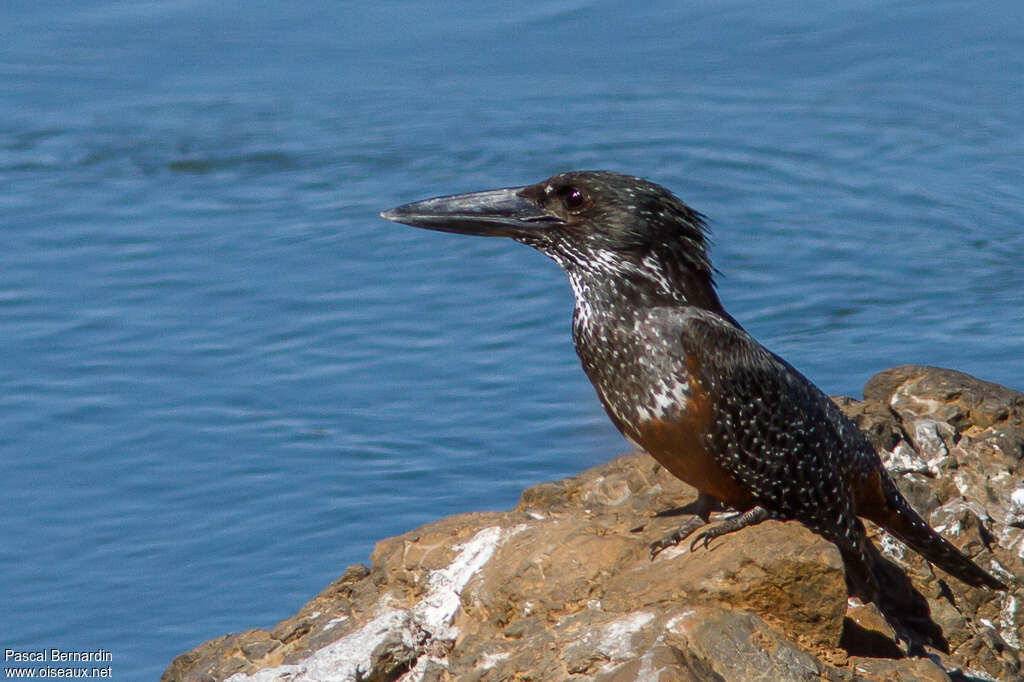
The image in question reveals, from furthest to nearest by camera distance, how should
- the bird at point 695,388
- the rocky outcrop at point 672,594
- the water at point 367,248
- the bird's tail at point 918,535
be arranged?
the water at point 367,248
the bird's tail at point 918,535
the bird at point 695,388
the rocky outcrop at point 672,594

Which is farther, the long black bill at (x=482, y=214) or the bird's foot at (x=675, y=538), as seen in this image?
the long black bill at (x=482, y=214)

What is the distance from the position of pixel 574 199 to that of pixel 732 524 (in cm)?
135

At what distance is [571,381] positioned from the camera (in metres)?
10.0

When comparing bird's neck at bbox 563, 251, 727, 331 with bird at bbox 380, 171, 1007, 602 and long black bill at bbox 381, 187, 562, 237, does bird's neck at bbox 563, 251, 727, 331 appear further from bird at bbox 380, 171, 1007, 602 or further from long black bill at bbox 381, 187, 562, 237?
long black bill at bbox 381, 187, 562, 237

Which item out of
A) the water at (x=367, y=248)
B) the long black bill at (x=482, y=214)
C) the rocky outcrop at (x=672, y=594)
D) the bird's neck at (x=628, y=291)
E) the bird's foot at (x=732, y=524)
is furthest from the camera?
the water at (x=367, y=248)

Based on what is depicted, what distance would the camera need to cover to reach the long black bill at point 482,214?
6.34m

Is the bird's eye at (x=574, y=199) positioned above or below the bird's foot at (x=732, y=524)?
above

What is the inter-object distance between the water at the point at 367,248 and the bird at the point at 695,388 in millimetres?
2680

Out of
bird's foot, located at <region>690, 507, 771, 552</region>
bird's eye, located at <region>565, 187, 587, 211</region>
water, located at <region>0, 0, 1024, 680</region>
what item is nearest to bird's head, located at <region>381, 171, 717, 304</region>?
bird's eye, located at <region>565, 187, 587, 211</region>

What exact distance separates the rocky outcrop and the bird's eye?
1138mm

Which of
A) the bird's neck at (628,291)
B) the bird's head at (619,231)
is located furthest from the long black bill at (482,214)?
the bird's neck at (628,291)

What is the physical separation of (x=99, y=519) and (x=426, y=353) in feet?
8.27

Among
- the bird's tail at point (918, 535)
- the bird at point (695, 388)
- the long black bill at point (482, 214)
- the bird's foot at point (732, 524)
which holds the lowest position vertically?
the bird's tail at point (918, 535)

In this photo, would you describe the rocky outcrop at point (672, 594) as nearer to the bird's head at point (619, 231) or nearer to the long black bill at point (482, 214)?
the bird's head at point (619, 231)
